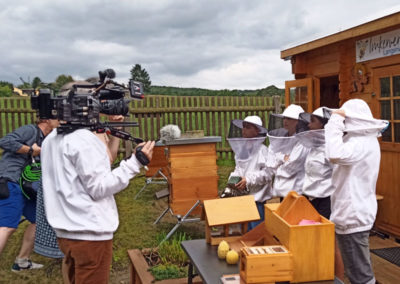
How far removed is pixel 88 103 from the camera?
2174 millimetres

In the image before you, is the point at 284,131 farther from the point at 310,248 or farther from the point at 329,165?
the point at 310,248

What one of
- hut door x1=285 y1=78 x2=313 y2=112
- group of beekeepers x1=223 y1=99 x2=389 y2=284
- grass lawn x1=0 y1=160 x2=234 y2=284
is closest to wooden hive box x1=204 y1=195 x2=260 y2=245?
group of beekeepers x1=223 y1=99 x2=389 y2=284

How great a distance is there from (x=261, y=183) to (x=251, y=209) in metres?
1.37

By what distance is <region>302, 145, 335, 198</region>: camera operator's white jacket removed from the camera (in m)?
3.34

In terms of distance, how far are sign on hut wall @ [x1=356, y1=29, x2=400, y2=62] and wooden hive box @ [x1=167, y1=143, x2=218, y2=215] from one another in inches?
89.6

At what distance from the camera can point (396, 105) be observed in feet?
15.5

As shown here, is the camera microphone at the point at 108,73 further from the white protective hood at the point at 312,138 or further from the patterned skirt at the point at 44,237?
the white protective hood at the point at 312,138

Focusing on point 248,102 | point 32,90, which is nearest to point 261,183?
point 32,90

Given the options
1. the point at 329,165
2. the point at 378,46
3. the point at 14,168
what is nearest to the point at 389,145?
the point at 378,46

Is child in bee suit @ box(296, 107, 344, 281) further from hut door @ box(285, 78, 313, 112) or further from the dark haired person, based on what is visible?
hut door @ box(285, 78, 313, 112)

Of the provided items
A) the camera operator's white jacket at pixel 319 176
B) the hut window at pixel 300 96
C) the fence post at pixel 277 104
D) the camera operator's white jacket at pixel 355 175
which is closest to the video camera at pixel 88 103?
the camera operator's white jacket at pixel 355 175

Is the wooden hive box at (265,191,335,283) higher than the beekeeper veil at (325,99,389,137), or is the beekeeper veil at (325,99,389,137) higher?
the beekeeper veil at (325,99,389,137)

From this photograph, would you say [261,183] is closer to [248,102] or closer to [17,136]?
[17,136]

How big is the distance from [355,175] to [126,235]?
3729 mm
